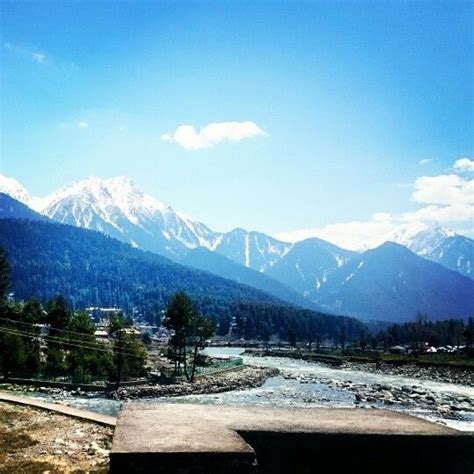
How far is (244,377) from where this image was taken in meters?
90.4

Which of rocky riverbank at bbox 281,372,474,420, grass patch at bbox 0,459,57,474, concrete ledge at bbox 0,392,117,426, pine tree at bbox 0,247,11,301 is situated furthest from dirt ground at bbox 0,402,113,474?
pine tree at bbox 0,247,11,301

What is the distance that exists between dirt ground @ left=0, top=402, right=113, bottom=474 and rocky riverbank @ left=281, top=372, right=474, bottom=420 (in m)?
46.4

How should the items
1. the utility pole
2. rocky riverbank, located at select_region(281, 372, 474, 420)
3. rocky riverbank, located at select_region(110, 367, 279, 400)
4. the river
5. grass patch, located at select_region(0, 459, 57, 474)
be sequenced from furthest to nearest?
the utility pole, rocky riverbank, located at select_region(110, 367, 279, 400), rocky riverbank, located at select_region(281, 372, 474, 420), the river, grass patch, located at select_region(0, 459, 57, 474)

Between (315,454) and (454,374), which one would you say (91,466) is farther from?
(454,374)

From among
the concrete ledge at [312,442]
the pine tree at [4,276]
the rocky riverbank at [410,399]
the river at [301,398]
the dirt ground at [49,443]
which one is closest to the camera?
the concrete ledge at [312,442]

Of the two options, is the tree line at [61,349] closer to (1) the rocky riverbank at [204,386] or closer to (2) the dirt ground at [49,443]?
(1) the rocky riverbank at [204,386]

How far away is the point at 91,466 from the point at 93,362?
198ft

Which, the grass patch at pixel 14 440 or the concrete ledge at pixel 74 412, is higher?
the concrete ledge at pixel 74 412

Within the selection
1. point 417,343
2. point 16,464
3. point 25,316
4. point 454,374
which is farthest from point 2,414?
point 417,343

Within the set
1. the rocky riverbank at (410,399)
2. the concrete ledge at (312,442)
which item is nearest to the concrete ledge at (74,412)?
the concrete ledge at (312,442)

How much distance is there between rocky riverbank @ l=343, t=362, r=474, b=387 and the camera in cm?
9688

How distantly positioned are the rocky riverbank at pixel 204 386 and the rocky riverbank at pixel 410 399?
14.6 m

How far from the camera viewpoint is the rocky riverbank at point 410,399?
5649cm

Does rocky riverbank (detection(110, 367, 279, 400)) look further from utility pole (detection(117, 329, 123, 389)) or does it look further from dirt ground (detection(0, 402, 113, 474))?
dirt ground (detection(0, 402, 113, 474))
